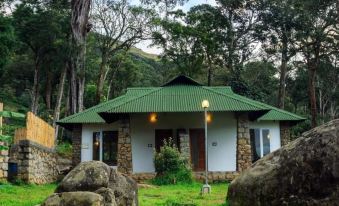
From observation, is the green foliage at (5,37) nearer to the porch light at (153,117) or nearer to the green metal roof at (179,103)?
the green metal roof at (179,103)

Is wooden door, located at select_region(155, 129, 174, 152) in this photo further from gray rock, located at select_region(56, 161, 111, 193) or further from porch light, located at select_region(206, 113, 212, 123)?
gray rock, located at select_region(56, 161, 111, 193)

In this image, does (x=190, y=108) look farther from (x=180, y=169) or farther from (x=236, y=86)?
(x=236, y=86)

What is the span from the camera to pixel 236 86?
34562mm

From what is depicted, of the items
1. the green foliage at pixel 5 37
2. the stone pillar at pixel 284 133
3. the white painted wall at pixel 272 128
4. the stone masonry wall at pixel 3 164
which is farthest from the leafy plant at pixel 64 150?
the stone masonry wall at pixel 3 164

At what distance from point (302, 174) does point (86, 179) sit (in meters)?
3.33

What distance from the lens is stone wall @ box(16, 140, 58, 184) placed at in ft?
49.5

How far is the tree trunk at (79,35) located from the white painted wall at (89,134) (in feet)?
25.4

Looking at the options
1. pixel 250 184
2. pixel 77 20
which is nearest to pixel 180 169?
pixel 250 184

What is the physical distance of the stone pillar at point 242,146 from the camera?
2098 centimetres

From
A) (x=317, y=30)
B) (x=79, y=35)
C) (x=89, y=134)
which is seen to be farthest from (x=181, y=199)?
(x=317, y=30)

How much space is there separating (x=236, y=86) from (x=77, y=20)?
12.5 m

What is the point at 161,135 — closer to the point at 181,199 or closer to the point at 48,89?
the point at 181,199

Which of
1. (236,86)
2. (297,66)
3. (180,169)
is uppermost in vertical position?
(297,66)

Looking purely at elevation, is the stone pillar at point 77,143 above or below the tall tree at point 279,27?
below
